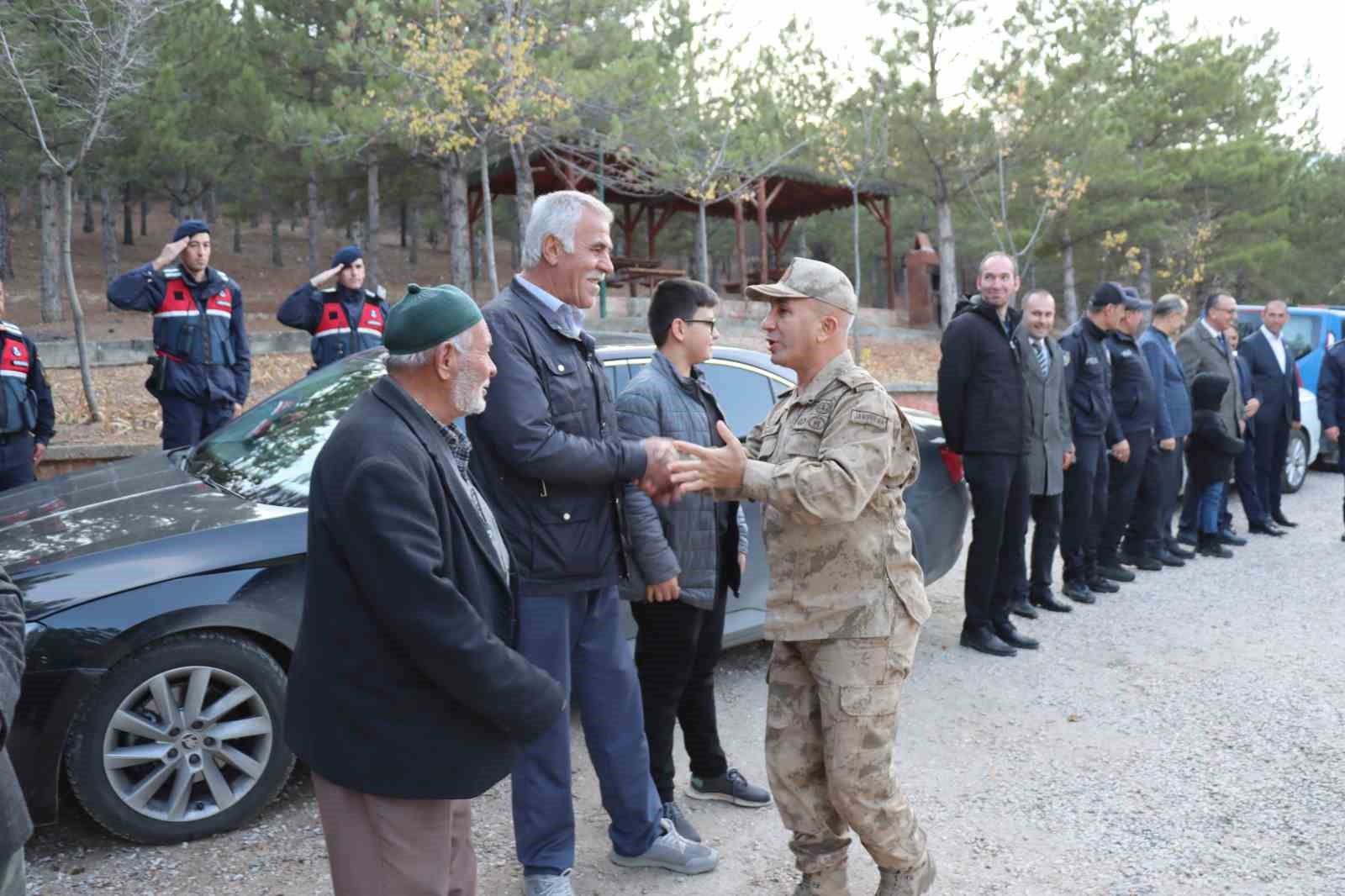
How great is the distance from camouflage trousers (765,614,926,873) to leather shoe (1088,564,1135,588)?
4.95 m

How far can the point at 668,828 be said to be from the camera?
347 cm

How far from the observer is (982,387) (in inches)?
223

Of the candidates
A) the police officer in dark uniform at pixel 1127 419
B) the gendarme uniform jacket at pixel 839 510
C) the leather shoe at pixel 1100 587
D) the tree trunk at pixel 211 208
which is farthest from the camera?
the tree trunk at pixel 211 208

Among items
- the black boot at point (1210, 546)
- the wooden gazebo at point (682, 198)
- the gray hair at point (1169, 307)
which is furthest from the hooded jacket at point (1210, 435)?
the wooden gazebo at point (682, 198)

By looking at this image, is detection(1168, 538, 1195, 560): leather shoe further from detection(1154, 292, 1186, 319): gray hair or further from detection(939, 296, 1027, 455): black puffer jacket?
detection(939, 296, 1027, 455): black puffer jacket

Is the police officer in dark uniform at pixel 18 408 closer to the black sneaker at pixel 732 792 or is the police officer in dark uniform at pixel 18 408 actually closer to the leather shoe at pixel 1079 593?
the black sneaker at pixel 732 792

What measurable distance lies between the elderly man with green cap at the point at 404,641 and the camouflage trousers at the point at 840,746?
3.56 feet

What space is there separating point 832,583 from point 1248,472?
739 centimetres

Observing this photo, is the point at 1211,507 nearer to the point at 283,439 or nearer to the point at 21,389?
the point at 283,439

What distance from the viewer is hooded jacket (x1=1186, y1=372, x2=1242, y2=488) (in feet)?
27.5

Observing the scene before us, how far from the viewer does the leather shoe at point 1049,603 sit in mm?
6637

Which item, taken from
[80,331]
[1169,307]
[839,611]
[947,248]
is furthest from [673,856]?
[947,248]

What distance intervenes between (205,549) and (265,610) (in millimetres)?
277

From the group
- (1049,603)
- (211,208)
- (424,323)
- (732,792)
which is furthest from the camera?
(211,208)
